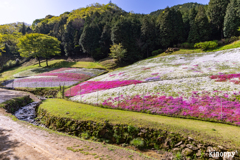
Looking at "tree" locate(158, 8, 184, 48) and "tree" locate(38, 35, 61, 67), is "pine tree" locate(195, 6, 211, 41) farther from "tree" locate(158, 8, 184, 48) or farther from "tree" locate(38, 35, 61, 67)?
"tree" locate(38, 35, 61, 67)

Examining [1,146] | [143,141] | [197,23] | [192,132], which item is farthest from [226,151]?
[197,23]

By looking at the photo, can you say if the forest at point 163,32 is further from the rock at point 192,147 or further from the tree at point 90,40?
the rock at point 192,147

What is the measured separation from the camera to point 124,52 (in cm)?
6069

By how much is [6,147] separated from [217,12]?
272ft

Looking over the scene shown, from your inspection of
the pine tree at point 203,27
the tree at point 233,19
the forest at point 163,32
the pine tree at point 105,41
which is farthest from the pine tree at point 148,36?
the tree at point 233,19

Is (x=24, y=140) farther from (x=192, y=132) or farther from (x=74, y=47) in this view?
(x=74, y=47)

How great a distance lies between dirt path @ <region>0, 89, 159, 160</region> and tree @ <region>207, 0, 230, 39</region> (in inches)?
2949

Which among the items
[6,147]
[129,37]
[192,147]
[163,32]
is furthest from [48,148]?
[163,32]

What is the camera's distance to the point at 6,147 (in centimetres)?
1005

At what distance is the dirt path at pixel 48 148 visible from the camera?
9109 millimetres

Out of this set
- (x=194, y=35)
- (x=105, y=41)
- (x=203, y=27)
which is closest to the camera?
(x=203, y=27)

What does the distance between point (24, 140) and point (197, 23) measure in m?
74.7

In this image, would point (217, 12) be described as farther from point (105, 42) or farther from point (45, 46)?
point (45, 46)

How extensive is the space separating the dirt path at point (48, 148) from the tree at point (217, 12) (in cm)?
7491
